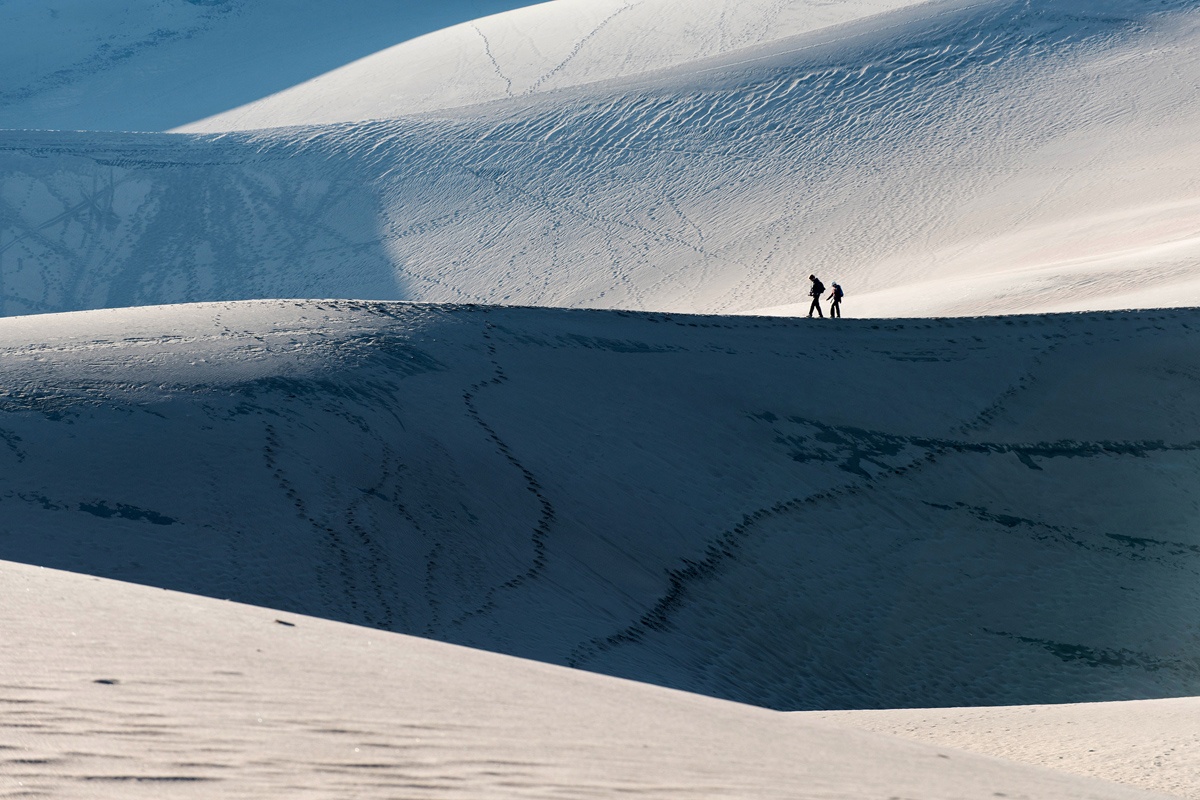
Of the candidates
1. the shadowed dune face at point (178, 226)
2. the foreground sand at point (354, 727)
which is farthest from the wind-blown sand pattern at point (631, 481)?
the shadowed dune face at point (178, 226)

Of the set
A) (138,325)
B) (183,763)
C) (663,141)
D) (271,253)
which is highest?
(663,141)

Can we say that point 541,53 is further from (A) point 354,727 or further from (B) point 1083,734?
(A) point 354,727

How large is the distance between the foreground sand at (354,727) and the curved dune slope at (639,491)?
6.47 feet

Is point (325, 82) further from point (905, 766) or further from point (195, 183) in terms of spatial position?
point (905, 766)

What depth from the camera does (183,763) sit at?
258 cm

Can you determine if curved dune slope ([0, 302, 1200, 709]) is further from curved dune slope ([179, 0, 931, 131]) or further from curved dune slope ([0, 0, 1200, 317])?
curved dune slope ([179, 0, 931, 131])

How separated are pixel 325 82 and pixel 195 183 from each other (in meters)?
13.8

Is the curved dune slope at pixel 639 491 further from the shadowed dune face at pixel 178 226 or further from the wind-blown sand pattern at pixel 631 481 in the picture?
the shadowed dune face at pixel 178 226

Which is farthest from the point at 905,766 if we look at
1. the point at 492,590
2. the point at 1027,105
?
the point at 1027,105

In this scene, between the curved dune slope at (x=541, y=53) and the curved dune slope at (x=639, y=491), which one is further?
the curved dune slope at (x=541, y=53)

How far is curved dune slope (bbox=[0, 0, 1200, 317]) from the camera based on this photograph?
23.2 meters

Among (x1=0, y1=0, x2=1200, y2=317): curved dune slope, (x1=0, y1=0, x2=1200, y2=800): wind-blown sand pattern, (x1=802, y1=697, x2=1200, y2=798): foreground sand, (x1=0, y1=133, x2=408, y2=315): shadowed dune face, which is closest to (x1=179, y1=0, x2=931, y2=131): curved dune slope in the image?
(x1=0, y1=0, x2=1200, y2=317): curved dune slope

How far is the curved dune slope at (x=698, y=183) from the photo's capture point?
23.2 meters

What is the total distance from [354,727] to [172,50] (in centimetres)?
5101
